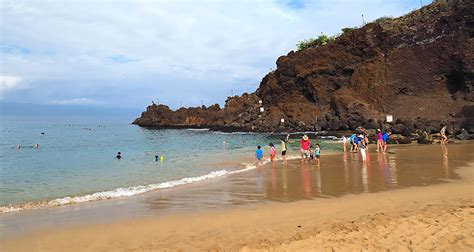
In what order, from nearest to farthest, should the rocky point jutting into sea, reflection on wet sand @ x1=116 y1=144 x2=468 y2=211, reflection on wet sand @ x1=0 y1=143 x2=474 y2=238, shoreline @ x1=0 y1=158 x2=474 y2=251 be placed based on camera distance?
shoreline @ x1=0 y1=158 x2=474 y2=251
reflection on wet sand @ x1=0 y1=143 x2=474 y2=238
reflection on wet sand @ x1=116 y1=144 x2=468 y2=211
the rocky point jutting into sea

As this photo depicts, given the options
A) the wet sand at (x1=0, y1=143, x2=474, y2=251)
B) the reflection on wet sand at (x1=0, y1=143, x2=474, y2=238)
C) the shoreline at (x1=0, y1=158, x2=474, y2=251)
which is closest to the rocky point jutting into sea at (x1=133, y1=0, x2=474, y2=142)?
the reflection on wet sand at (x1=0, y1=143, x2=474, y2=238)

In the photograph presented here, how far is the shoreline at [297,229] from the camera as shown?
6309mm

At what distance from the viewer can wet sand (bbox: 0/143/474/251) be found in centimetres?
651

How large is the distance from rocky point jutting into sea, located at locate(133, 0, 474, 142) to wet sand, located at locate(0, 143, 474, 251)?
21142mm

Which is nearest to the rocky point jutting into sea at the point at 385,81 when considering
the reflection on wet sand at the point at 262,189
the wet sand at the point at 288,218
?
the reflection on wet sand at the point at 262,189

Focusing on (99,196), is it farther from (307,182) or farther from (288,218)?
(307,182)

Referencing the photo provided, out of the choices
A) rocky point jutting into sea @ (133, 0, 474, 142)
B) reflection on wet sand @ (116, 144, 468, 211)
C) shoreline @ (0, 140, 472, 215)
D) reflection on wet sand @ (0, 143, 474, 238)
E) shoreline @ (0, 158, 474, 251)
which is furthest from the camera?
rocky point jutting into sea @ (133, 0, 474, 142)

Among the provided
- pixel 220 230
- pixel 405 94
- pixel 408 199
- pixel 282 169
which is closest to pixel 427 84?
pixel 405 94

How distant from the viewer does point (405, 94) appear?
46312 millimetres

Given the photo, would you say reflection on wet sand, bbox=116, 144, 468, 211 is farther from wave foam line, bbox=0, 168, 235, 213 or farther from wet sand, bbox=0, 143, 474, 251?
wave foam line, bbox=0, 168, 235, 213

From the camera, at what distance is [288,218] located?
837 cm

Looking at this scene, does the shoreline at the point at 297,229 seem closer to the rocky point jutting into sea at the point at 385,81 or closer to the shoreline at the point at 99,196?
the shoreline at the point at 99,196

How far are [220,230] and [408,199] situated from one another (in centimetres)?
536

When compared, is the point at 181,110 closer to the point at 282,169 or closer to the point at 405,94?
the point at 405,94
